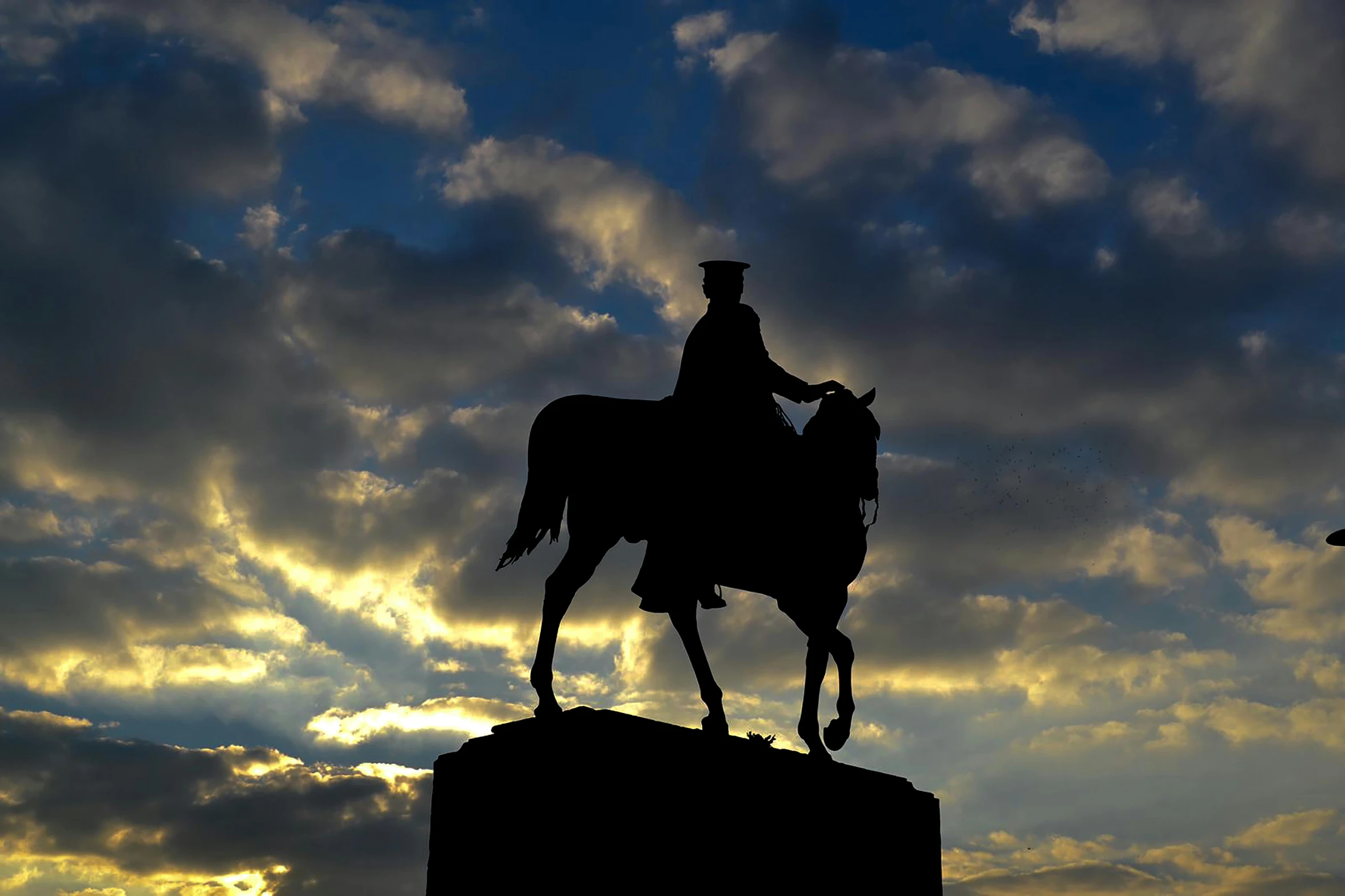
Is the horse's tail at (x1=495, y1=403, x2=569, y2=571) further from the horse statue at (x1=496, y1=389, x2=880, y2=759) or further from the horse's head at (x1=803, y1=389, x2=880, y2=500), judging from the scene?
the horse's head at (x1=803, y1=389, x2=880, y2=500)

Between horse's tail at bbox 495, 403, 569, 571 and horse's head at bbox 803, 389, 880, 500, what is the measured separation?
2.34 meters

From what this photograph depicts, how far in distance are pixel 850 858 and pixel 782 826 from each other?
849 millimetres

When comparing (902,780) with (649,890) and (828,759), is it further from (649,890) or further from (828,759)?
(649,890)

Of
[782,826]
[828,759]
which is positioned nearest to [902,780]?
[828,759]

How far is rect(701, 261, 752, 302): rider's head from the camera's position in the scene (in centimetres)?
1372

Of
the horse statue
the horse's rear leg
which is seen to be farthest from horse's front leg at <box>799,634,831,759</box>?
the horse's rear leg

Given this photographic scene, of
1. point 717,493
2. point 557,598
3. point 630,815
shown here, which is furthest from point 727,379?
point 630,815

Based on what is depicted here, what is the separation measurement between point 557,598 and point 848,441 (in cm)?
293

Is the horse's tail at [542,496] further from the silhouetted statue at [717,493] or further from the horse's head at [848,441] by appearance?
the horse's head at [848,441]

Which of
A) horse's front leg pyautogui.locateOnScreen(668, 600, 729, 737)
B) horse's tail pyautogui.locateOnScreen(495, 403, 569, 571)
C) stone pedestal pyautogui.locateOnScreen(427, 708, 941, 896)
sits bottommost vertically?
stone pedestal pyautogui.locateOnScreen(427, 708, 941, 896)

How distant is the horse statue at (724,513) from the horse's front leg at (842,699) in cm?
1

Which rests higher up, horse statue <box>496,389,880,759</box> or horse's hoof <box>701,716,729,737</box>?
horse statue <box>496,389,880,759</box>

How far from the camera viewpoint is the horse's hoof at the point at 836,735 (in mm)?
13562

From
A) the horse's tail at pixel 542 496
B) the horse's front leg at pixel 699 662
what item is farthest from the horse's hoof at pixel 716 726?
the horse's tail at pixel 542 496
